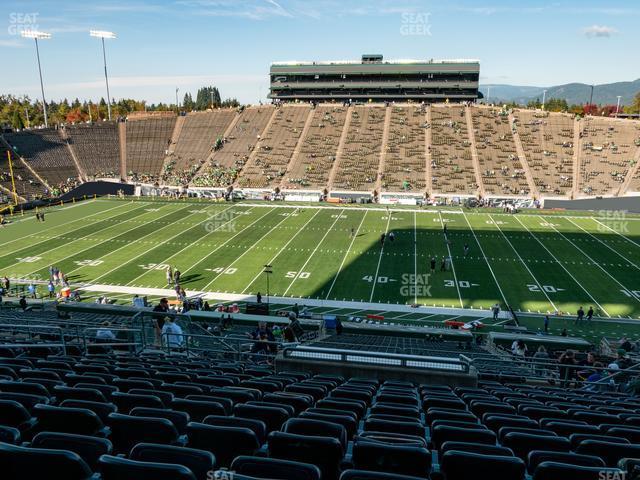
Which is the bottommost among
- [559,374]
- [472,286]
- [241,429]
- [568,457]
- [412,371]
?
[472,286]

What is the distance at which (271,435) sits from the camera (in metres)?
3.36

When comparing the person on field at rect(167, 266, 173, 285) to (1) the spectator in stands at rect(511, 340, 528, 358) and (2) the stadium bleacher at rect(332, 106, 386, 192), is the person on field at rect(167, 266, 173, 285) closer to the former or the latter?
(1) the spectator in stands at rect(511, 340, 528, 358)

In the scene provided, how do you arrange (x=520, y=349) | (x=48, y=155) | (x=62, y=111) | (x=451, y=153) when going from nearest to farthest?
(x=520, y=349), (x=48, y=155), (x=451, y=153), (x=62, y=111)

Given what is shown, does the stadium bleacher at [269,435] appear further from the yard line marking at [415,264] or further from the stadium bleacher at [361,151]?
the stadium bleacher at [361,151]

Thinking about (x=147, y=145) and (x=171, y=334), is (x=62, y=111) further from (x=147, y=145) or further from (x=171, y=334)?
(x=171, y=334)

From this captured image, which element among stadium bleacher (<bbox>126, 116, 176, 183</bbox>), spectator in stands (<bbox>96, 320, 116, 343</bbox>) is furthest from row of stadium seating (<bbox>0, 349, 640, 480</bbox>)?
stadium bleacher (<bbox>126, 116, 176, 183</bbox>)

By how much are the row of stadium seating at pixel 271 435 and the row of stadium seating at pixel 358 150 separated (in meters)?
53.3

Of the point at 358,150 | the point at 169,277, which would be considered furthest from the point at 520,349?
the point at 358,150

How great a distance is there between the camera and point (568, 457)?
11.4 ft

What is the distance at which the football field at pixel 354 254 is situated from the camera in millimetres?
27703

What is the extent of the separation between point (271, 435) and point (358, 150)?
213 ft

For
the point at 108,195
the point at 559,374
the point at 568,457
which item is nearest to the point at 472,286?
the point at 559,374

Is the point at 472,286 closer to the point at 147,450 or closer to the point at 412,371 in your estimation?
the point at 412,371

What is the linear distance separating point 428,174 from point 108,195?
1585 inches
